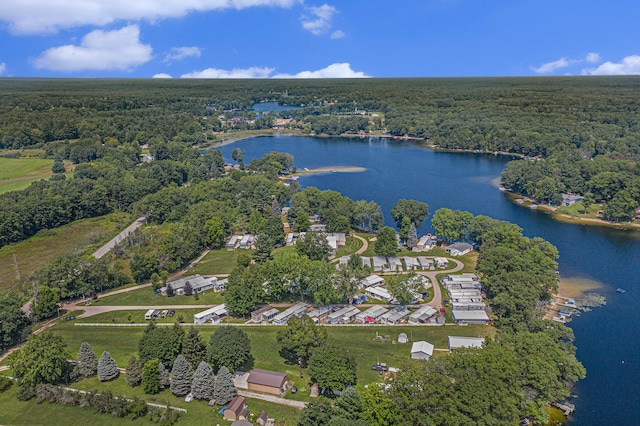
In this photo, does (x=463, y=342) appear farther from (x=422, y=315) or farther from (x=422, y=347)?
(x=422, y=315)

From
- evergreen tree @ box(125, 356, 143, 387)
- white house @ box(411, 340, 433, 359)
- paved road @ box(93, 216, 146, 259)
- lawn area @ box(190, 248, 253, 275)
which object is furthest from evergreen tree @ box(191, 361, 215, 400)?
paved road @ box(93, 216, 146, 259)

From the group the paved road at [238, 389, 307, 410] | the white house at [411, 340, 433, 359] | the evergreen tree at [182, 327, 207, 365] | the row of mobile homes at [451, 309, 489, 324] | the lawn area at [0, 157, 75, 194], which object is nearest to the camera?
the paved road at [238, 389, 307, 410]

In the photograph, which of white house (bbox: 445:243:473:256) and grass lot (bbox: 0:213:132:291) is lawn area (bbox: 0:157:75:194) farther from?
white house (bbox: 445:243:473:256)

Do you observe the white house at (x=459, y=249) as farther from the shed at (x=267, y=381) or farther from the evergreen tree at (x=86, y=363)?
the evergreen tree at (x=86, y=363)

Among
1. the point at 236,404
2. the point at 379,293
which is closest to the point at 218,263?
the point at 379,293

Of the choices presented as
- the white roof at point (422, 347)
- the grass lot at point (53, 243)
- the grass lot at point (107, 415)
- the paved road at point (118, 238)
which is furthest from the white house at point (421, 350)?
the grass lot at point (53, 243)

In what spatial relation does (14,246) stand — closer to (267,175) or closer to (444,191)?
(267,175)
